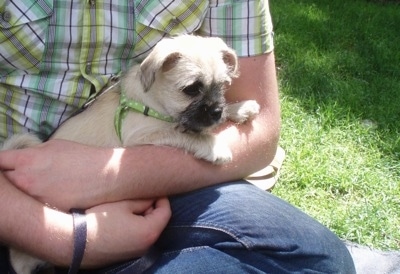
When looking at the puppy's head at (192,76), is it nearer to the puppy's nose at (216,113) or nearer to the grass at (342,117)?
the puppy's nose at (216,113)

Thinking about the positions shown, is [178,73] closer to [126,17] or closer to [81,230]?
[126,17]

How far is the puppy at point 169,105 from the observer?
1.71 m

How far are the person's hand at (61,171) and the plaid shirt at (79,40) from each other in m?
0.18

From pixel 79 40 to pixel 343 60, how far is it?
7.72 ft

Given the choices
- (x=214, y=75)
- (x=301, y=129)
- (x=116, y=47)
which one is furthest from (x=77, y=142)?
(x=301, y=129)

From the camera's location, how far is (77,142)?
172 cm

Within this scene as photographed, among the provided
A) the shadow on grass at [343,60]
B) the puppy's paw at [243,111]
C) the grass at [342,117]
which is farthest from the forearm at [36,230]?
the shadow on grass at [343,60]

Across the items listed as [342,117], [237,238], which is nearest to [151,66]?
[237,238]

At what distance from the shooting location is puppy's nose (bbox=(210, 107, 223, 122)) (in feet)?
5.60

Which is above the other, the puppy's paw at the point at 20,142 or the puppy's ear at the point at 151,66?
the puppy's ear at the point at 151,66

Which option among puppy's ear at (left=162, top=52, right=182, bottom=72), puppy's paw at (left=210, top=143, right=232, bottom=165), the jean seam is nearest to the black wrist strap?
the jean seam

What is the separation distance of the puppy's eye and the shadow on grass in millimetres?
1435

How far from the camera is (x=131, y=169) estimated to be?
63.4 inches

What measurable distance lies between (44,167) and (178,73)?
0.49m
